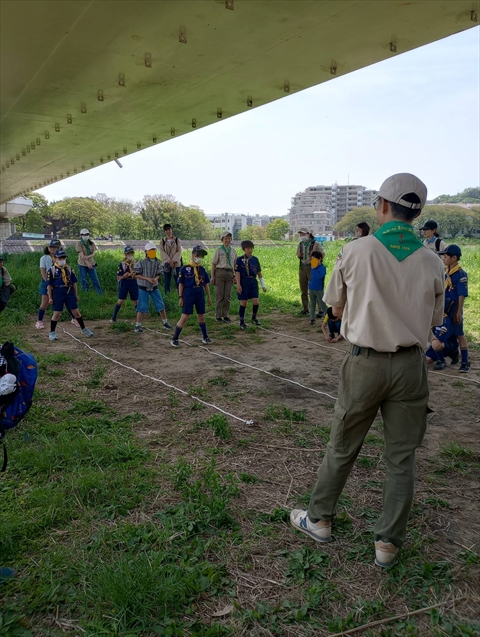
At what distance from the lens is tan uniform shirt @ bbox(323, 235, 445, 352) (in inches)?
115

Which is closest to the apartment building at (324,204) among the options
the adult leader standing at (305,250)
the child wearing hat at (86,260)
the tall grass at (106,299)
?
the tall grass at (106,299)

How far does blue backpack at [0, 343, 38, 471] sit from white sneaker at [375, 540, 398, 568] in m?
2.55

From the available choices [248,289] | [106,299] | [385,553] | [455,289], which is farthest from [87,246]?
[385,553]

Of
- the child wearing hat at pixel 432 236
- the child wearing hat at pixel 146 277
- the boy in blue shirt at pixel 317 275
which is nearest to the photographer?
the child wearing hat at pixel 432 236

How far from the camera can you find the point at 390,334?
2916 millimetres

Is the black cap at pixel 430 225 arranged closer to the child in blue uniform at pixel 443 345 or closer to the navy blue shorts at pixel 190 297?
the child in blue uniform at pixel 443 345

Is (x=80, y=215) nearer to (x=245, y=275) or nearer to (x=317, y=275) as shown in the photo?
(x=245, y=275)

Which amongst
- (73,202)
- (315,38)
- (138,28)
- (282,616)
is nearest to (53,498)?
(282,616)

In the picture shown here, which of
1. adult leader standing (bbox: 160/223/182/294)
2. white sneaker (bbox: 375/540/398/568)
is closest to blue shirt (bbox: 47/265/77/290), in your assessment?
adult leader standing (bbox: 160/223/182/294)

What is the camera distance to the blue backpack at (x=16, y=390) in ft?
11.1

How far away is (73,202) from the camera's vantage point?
289 ft

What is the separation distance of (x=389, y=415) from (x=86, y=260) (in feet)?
42.0

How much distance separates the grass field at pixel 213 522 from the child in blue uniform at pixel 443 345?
0.98 m

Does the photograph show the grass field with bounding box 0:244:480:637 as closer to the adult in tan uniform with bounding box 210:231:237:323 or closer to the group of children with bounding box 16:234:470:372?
the group of children with bounding box 16:234:470:372
